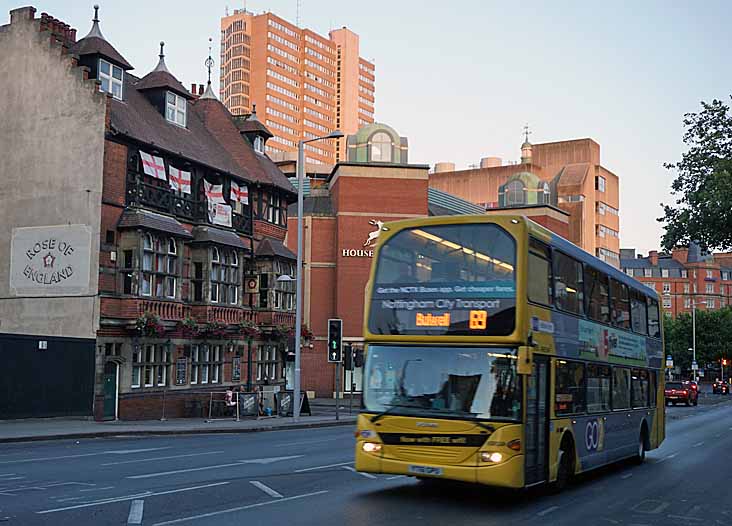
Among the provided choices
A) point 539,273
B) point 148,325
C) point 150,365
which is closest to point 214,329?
point 150,365

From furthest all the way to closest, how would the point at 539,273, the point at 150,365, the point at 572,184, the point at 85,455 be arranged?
the point at 572,184 < the point at 150,365 < the point at 85,455 < the point at 539,273

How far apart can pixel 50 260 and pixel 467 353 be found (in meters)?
24.3

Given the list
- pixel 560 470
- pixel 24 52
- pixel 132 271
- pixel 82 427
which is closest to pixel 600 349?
pixel 560 470

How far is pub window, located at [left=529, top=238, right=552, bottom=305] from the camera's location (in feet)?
42.4

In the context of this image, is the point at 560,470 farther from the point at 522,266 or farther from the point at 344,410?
the point at 344,410

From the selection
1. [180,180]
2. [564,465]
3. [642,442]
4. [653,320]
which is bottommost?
[642,442]

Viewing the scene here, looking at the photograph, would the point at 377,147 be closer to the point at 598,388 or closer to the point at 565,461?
the point at 598,388

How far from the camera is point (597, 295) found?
16.3m

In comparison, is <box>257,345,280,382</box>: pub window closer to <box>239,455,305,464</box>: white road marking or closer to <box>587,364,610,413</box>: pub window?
<box>239,455,305,464</box>: white road marking

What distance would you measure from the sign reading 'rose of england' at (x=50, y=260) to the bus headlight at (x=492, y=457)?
22.6m

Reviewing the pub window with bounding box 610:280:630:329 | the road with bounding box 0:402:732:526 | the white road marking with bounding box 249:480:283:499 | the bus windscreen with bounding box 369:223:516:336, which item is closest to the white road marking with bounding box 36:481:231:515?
the road with bounding box 0:402:732:526

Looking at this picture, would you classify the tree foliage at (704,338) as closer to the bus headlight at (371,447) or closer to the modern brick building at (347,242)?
the modern brick building at (347,242)

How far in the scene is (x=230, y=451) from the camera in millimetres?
20906

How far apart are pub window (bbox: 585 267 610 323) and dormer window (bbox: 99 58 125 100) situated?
885 inches
